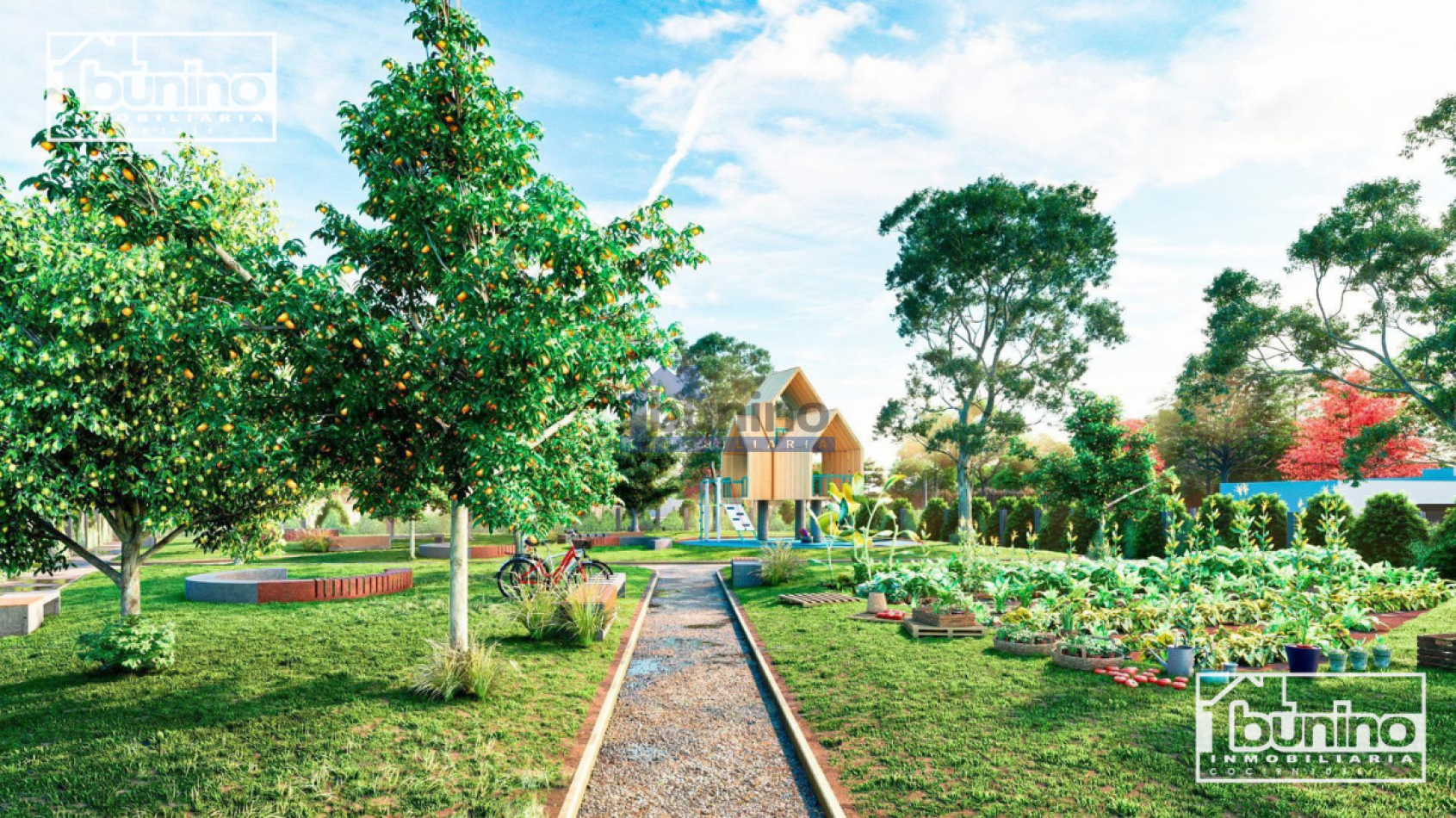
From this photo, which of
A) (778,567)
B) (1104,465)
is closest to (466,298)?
(778,567)

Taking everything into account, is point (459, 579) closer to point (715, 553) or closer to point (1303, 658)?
point (1303, 658)

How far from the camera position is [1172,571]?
8719 millimetres

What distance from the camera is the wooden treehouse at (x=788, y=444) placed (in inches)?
980

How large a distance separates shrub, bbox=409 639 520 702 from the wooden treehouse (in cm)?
1814

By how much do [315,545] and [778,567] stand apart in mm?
19124

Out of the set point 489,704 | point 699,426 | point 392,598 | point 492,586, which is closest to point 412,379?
point 489,704

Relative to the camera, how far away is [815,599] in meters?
12.4

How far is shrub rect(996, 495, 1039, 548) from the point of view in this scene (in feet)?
83.7

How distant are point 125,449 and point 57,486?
1.96 ft

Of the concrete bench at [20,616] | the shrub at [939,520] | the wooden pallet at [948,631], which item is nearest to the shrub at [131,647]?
the concrete bench at [20,616]

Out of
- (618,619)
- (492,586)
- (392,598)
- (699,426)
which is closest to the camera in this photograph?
(618,619)

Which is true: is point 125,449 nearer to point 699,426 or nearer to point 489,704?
point 489,704

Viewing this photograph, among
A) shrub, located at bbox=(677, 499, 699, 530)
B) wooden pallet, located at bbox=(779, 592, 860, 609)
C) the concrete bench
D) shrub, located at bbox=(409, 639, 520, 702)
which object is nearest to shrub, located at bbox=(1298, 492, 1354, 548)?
wooden pallet, located at bbox=(779, 592, 860, 609)

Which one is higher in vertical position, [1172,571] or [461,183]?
[461,183]
